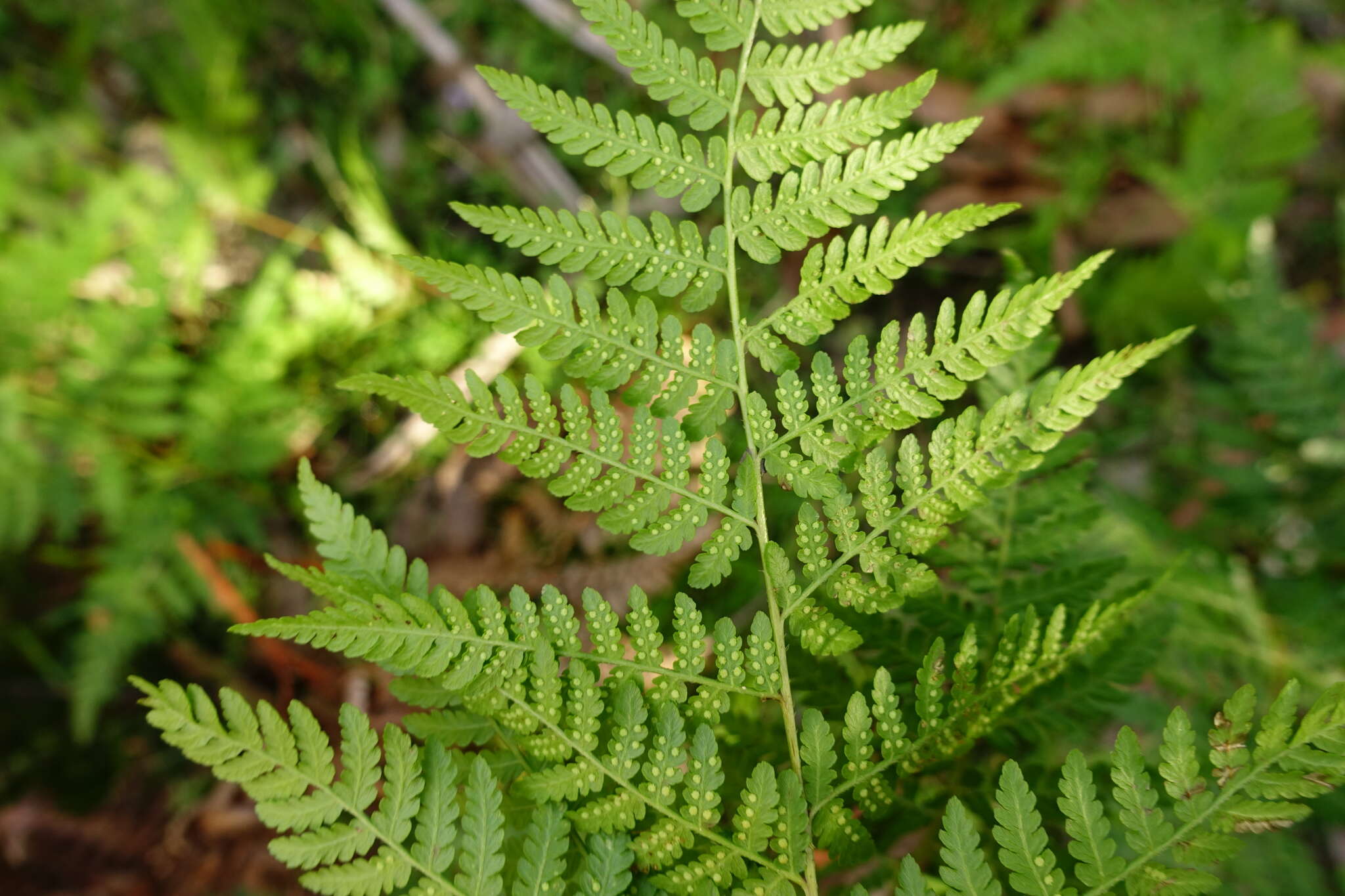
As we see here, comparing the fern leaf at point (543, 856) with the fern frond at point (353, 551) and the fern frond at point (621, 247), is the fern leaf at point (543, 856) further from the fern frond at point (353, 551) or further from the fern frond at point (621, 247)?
the fern frond at point (621, 247)

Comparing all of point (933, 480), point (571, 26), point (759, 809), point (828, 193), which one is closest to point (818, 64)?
point (828, 193)

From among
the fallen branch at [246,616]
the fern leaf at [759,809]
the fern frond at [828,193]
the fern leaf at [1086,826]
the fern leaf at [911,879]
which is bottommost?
the fallen branch at [246,616]

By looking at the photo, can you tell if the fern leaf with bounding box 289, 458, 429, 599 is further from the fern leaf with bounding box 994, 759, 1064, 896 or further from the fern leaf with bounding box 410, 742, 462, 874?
the fern leaf with bounding box 994, 759, 1064, 896

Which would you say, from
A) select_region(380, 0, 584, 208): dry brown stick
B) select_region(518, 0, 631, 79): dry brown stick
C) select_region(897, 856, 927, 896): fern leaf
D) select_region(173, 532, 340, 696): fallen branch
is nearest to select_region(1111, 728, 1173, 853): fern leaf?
select_region(897, 856, 927, 896): fern leaf

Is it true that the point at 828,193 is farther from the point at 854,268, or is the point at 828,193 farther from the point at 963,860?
the point at 963,860

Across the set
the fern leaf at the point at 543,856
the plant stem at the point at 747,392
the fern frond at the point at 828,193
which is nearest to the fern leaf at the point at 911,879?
the plant stem at the point at 747,392

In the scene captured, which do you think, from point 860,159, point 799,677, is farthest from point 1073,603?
point 860,159

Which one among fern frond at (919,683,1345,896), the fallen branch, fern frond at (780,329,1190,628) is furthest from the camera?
the fallen branch

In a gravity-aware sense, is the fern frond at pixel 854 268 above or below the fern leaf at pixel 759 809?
above
